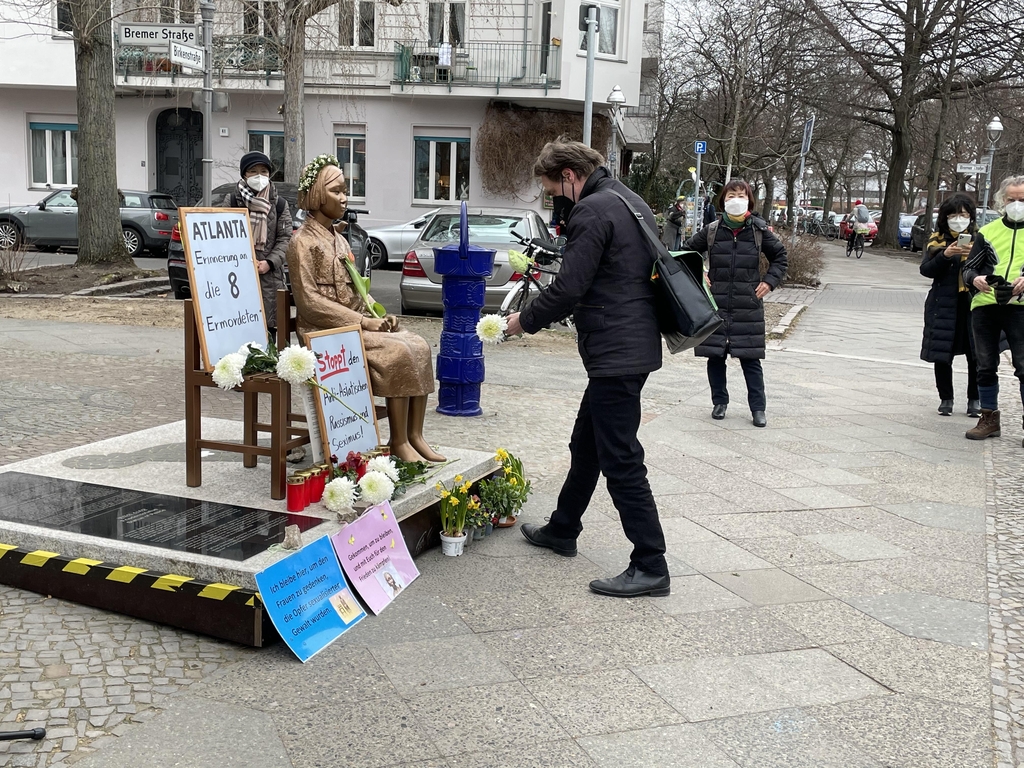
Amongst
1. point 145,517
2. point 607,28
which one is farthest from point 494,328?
point 607,28

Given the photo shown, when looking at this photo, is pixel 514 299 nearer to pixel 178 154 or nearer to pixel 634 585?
pixel 634 585

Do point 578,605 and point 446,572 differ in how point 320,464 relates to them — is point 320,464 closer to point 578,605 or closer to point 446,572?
point 446,572

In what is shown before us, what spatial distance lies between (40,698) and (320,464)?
1682mm

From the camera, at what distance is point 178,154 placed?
31344 millimetres

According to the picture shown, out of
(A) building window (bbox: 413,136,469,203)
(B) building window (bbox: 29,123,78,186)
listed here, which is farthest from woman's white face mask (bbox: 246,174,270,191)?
(B) building window (bbox: 29,123,78,186)

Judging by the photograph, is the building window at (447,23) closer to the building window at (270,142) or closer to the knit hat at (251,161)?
the building window at (270,142)

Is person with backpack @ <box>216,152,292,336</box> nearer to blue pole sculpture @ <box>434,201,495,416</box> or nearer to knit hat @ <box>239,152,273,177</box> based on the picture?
knit hat @ <box>239,152,273,177</box>

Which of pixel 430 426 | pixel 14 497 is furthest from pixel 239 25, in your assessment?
pixel 14 497

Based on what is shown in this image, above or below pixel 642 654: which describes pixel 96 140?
above

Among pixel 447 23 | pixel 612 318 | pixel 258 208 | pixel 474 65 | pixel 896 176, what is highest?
pixel 447 23

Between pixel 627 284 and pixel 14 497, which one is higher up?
pixel 627 284

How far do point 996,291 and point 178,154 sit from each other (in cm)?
2797

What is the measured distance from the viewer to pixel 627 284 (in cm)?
437

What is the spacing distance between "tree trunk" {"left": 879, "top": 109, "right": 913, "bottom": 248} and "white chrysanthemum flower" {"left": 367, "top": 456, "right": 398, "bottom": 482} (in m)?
37.0
